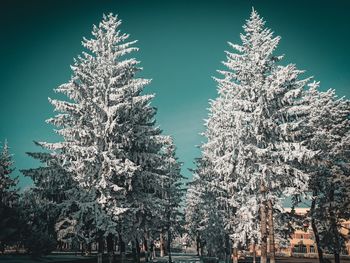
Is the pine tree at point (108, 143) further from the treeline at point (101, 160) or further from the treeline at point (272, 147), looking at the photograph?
the treeline at point (272, 147)

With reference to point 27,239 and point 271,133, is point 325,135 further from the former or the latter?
point 27,239

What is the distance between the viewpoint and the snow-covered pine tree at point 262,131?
69.7ft

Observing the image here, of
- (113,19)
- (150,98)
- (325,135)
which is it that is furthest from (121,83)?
(325,135)

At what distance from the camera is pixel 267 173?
21.2 m

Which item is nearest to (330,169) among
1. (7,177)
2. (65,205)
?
(65,205)

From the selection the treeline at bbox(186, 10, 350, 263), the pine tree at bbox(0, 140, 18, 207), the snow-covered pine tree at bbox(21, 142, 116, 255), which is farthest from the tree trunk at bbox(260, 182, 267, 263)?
the pine tree at bbox(0, 140, 18, 207)

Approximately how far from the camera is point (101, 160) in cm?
2186

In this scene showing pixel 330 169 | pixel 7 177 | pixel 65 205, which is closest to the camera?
pixel 65 205

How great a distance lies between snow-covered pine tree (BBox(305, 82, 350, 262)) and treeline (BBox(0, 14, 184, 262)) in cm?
1167

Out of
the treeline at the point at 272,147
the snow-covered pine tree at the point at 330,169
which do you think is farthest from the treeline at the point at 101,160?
the snow-covered pine tree at the point at 330,169

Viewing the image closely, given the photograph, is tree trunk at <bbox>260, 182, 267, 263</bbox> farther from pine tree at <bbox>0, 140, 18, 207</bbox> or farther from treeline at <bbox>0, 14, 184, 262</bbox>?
pine tree at <bbox>0, 140, 18, 207</bbox>

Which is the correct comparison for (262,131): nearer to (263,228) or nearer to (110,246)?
(263,228)

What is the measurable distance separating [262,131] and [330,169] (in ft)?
28.1

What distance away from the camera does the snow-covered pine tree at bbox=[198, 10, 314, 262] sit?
21.2 meters
